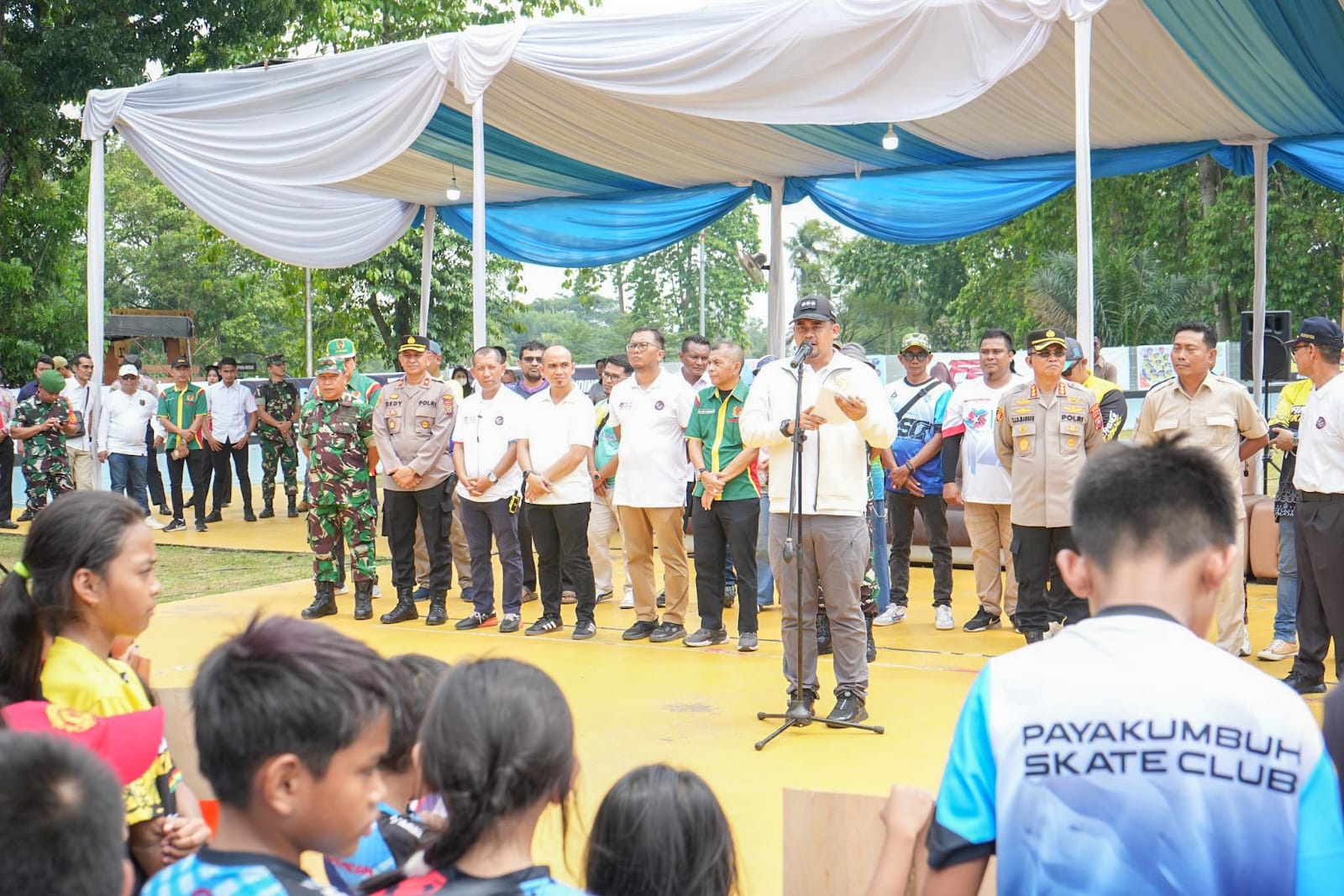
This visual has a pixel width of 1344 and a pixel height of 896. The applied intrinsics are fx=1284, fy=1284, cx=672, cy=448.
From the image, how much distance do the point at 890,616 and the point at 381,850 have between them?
593 cm

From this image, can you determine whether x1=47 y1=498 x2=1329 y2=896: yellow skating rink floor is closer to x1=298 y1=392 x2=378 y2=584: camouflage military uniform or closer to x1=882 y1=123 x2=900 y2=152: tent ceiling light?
x1=298 y1=392 x2=378 y2=584: camouflage military uniform

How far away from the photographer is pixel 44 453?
40.7 feet

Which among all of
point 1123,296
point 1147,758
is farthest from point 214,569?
point 1123,296

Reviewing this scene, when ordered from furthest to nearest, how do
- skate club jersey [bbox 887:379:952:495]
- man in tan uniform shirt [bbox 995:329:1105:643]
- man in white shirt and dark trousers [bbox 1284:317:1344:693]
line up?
skate club jersey [bbox 887:379:952:495] < man in tan uniform shirt [bbox 995:329:1105:643] < man in white shirt and dark trousers [bbox 1284:317:1344:693]

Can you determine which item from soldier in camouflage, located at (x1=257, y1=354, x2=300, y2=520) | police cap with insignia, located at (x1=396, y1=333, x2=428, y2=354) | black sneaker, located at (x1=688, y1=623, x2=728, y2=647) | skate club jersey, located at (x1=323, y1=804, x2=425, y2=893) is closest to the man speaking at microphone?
black sneaker, located at (x1=688, y1=623, x2=728, y2=647)

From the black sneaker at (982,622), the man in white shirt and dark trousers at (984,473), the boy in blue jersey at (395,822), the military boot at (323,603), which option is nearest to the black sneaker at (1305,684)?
the man in white shirt and dark trousers at (984,473)

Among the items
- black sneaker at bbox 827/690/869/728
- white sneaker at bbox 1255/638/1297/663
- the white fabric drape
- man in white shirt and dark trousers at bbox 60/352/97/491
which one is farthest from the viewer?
man in white shirt and dark trousers at bbox 60/352/97/491

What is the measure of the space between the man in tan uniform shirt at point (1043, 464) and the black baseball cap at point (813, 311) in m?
1.50

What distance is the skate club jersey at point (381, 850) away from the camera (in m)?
2.23

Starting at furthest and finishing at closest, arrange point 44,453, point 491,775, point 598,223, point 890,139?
point 44,453, point 598,223, point 890,139, point 491,775

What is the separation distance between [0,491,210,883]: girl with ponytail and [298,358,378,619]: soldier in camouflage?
5.69 meters

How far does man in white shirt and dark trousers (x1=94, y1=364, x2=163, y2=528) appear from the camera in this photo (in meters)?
12.6

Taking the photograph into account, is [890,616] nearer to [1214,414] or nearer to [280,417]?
[1214,414]

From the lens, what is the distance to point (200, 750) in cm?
166
